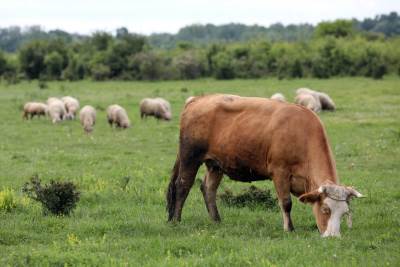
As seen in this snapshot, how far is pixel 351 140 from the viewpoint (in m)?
24.9

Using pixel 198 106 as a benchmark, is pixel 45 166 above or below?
below

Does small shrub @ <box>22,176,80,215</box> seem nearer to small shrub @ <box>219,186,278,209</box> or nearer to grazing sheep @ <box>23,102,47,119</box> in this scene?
small shrub @ <box>219,186,278,209</box>

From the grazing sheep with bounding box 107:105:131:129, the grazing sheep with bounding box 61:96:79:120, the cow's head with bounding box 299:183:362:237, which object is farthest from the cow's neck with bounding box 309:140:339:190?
the grazing sheep with bounding box 61:96:79:120

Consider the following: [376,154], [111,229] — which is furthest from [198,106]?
[376,154]

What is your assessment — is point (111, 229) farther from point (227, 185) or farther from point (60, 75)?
point (60, 75)

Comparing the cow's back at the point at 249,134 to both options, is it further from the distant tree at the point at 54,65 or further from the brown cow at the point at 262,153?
the distant tree at the point at 54,65

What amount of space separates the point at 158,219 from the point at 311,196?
3031 millimetres

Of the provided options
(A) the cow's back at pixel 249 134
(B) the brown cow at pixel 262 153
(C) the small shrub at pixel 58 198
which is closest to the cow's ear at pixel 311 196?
(B) the brown cow at pixel 262 153

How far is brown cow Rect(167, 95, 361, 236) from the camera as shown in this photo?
10.4m

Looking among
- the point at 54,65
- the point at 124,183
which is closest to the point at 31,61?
the point at 54,65

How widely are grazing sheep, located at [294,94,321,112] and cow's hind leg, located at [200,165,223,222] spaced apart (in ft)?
83.1

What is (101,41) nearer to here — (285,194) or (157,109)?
(157,109)

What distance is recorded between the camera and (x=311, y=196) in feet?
33.9

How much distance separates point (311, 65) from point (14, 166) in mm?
57085
